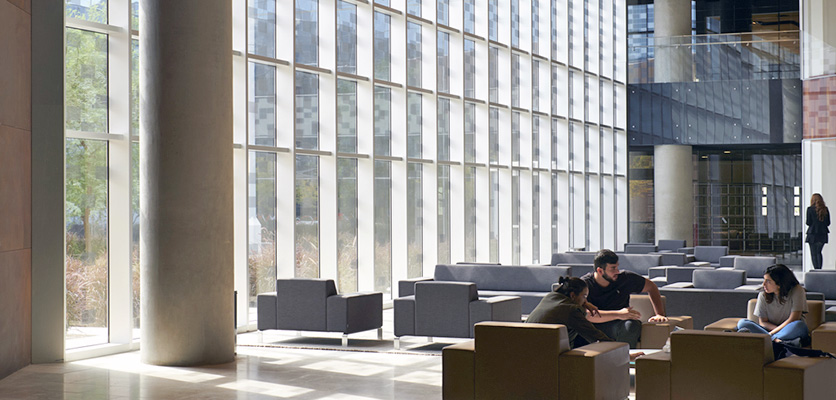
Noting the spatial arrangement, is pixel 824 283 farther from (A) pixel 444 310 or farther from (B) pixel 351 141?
(B) pixel 351 141

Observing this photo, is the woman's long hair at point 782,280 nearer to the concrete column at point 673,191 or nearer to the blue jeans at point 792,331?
the blue jeans at point 792,331

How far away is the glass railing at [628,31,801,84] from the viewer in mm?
24375

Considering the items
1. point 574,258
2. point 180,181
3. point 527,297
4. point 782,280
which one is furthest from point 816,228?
point 180,181

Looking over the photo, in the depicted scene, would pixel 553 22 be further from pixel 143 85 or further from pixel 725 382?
pixel 725 382

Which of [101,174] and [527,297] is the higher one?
[101,174]

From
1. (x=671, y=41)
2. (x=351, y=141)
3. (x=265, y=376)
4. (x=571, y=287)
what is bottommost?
(x=265, y=376)

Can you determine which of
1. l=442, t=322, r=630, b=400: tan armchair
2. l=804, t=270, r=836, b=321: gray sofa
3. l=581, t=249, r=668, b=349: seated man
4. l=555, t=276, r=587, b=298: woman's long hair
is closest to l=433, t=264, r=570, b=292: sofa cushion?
l=804, t=270, r=836, b=321: gray sofa

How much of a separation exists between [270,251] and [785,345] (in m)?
8.05

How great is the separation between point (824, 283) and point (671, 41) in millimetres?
15528

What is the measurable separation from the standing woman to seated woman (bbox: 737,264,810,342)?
37.6 ft

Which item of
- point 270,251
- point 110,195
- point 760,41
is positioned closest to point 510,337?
point 110,195

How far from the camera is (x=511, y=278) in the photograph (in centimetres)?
1309

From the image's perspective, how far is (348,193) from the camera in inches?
569

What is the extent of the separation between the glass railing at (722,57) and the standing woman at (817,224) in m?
7.14
